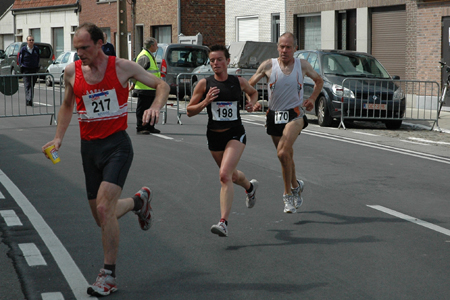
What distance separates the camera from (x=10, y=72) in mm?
36625

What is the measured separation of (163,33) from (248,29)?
9428 millimetres

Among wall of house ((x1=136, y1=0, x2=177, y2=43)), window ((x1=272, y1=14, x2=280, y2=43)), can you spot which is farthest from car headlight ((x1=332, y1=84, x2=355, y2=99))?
wall of house ((x1=136, y1=0, x2=177, y2=43))

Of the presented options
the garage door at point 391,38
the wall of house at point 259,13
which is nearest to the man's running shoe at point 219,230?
the garage door at point 391,38

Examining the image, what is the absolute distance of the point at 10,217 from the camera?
7582 mm

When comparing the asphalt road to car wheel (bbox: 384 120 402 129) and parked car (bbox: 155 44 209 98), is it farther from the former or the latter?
parked car (bbox: 155 44 209 98)

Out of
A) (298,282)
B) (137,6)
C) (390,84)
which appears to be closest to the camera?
(298,282)

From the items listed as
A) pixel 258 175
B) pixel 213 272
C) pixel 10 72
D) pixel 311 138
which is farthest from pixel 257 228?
pixel 10 72

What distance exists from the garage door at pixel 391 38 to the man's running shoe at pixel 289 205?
1804cm

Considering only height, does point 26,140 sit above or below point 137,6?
below

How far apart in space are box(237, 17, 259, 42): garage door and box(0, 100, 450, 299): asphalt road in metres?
21.5

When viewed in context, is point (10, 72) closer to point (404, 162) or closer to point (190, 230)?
point (404, 162)

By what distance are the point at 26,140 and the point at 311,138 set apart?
5409 mm

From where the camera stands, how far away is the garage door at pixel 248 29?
110ft

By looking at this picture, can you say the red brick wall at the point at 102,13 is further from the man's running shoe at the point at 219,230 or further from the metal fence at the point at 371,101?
the man's running shoe at the point at 219,230
